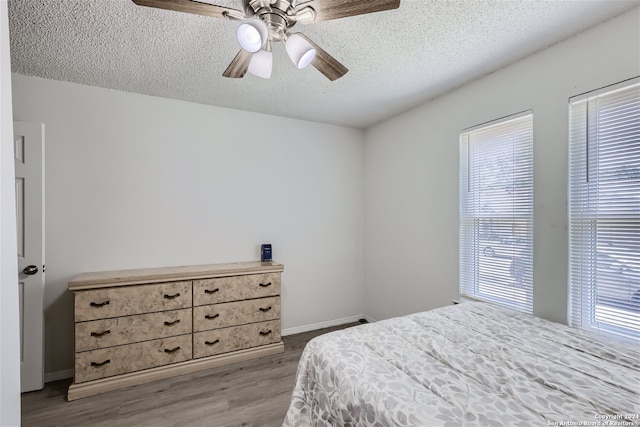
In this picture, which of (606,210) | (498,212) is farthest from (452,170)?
(606,210)

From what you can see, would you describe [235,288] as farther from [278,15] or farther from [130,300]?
[278,15]

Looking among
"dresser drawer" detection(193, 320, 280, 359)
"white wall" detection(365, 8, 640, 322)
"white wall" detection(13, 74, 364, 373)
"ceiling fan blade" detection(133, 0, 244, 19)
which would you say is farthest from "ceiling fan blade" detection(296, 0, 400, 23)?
"dresser drawer" detection(193, 320, 280, 359)

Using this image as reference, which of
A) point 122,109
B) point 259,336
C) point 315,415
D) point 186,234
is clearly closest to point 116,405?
point 259,336

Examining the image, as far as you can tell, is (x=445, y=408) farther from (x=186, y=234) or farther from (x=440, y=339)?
(x=186, y=234)

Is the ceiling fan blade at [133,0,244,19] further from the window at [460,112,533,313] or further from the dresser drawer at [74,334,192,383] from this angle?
the dresser drawer at [74,334,192,383]

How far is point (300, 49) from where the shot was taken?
1.48 meters

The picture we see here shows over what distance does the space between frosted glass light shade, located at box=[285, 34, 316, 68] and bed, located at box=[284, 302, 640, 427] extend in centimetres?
154

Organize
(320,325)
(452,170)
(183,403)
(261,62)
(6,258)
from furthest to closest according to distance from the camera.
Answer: (320,325), (452,170), (183,403), (261,62), (6,258)

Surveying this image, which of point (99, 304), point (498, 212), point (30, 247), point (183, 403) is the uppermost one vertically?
point (498, 212)

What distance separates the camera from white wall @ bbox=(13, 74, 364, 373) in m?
2.48

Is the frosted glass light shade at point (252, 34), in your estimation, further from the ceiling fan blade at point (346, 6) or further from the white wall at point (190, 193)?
the white wall at point (190, 193)

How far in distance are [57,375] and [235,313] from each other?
154 centimetres

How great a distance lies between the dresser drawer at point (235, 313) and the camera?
260 centimetres

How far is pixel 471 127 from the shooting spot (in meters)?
2.46
